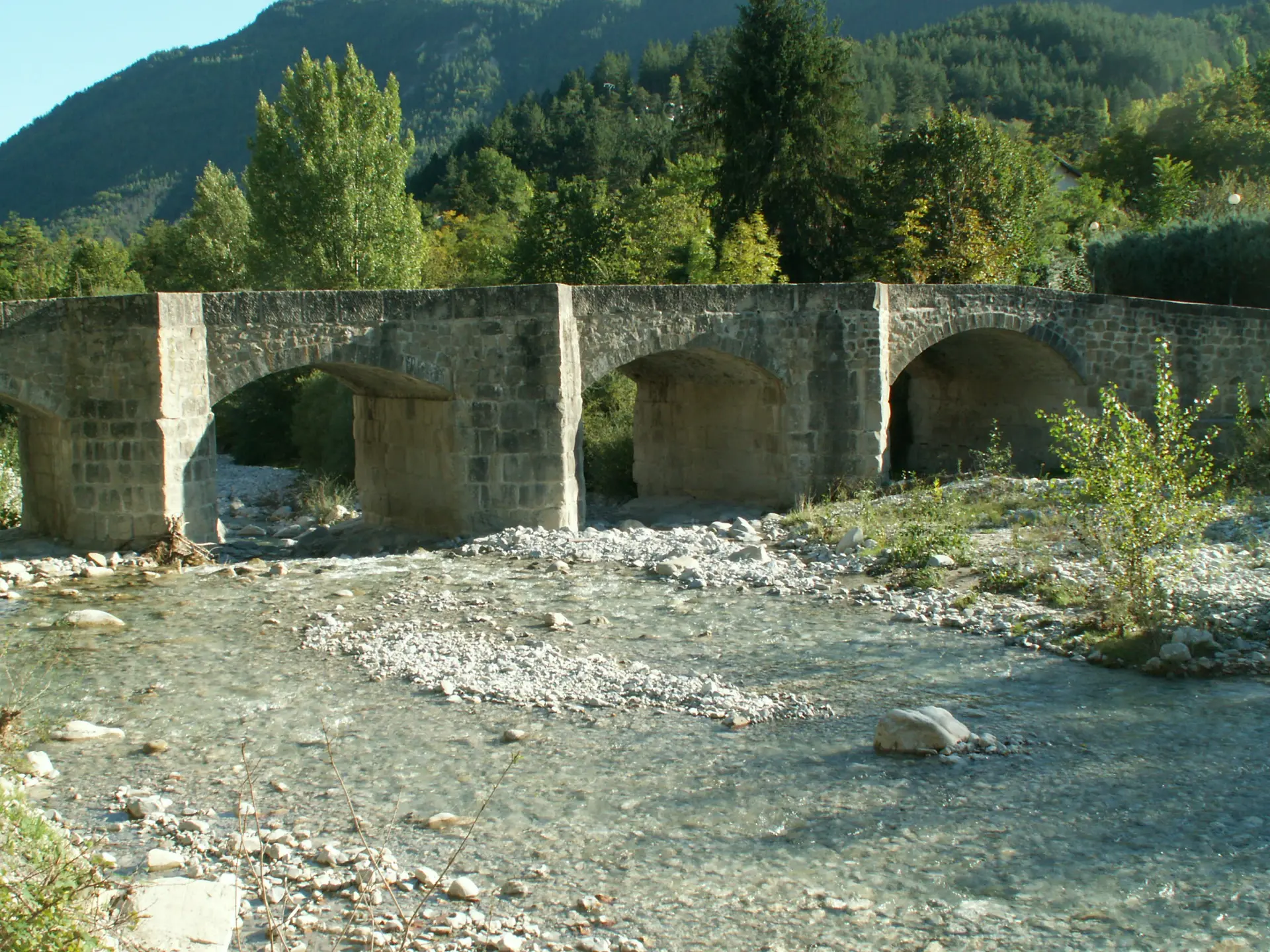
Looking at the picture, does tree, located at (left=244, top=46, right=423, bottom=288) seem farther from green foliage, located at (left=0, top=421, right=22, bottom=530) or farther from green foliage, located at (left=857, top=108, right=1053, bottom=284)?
green foliage, located at (left=0, top=421, right=22, bottom=530)

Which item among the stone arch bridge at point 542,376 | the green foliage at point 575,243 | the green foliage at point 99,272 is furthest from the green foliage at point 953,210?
the green foliage at point 99,272

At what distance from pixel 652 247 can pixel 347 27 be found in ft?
380

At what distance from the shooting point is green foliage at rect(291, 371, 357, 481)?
19.6 meters

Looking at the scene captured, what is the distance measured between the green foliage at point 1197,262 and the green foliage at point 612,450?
30.6ft

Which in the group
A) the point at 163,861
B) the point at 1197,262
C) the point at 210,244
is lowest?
the point at 163,861

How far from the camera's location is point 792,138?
2409 centimetres

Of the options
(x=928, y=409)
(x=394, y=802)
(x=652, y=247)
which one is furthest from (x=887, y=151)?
(x=394, y=802)

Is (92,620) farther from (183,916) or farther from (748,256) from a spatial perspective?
(748,256)

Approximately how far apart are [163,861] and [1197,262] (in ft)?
64.8

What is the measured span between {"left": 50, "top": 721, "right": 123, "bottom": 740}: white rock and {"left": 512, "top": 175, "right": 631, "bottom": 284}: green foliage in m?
15.9

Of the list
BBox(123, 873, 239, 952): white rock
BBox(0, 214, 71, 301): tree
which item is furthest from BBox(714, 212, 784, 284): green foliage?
BBox(123, 873, 239, 952): white rock

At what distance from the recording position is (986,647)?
8406 millimetres

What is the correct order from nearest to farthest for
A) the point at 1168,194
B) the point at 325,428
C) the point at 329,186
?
the point at 325,428 → the point at 329,186 → the point at 1168,194

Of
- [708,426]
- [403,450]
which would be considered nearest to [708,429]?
[708,426]
